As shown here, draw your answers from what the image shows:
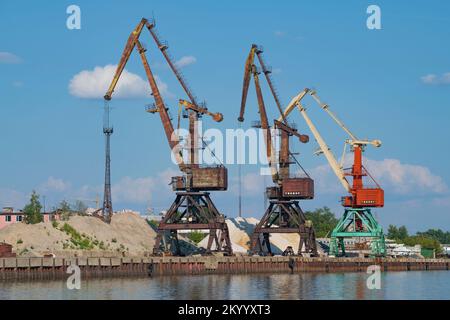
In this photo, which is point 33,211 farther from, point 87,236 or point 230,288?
point 230,288

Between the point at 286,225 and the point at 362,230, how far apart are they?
1639 cm

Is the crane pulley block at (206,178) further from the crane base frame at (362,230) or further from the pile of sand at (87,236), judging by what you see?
the crane base frame at (362,230)

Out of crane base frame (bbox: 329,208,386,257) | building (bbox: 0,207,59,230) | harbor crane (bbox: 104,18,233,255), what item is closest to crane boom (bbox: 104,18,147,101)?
harbor crane (bbox: 104,18,233,255)

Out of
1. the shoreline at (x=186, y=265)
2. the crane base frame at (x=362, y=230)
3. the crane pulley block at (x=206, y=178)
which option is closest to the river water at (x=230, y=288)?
the shoreline at (x=186, y=265)

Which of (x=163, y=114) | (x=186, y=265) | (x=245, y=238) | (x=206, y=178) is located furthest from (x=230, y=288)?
(x=245, y=238)

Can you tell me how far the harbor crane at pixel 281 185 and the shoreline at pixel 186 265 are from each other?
17.0 ft

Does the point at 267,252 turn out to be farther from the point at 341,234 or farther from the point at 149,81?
the point at 149,81

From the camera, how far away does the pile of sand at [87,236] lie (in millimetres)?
120250

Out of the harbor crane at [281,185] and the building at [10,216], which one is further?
the building at [10,216]

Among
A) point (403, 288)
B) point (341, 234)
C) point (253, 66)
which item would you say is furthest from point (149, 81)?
point (403, 288)

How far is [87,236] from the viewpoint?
131125mm

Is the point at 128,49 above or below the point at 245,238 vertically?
above

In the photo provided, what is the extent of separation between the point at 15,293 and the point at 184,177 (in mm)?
49741
